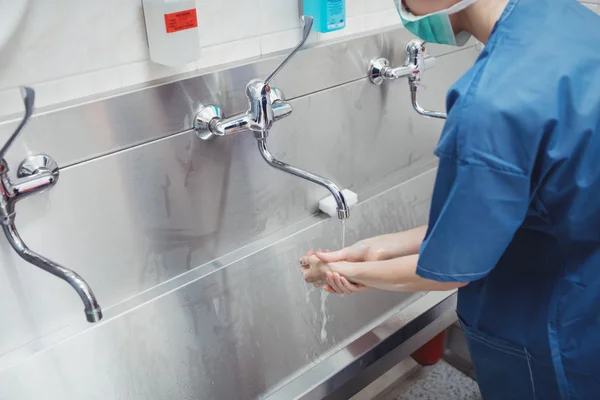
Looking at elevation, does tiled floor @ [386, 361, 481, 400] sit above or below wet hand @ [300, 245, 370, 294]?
below

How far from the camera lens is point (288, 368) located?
3.65 ft

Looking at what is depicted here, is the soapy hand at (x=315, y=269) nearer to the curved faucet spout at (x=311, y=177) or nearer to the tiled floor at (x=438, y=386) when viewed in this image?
the curved faucet spout at (x=311, y=177)

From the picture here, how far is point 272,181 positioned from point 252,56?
0.25 m

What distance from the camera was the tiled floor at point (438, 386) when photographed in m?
1.53

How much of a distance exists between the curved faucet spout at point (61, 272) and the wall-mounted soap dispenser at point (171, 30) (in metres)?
0.34

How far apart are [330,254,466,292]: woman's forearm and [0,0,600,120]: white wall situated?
44 centimetres

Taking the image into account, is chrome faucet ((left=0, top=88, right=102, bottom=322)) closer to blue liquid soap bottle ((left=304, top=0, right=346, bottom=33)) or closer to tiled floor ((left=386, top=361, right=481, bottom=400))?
blue liquid soap bottle ((left=304, top=0, right=346, bottom=33))

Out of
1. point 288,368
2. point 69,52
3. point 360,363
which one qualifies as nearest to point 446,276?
point 360,363

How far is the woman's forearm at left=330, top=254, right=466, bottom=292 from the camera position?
32.4 inches

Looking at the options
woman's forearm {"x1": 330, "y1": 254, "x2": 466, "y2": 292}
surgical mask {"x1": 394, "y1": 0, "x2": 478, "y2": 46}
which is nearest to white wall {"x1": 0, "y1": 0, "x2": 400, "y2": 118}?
surgical mask {"x1": 394, "y1": 0, "x2": 478, "y2": 46}

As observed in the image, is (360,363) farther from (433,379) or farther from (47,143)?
(433,379)

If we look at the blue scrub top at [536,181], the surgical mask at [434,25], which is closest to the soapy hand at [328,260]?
the blue scrub top at [536,181]

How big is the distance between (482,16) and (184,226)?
24.0 inches

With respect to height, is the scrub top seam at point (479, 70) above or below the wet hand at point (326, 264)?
above
